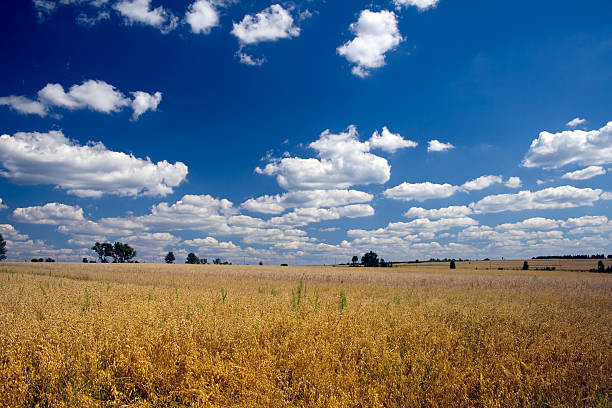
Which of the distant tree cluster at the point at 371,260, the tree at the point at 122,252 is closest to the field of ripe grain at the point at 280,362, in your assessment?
the distant tree cluster at the point at 371,260

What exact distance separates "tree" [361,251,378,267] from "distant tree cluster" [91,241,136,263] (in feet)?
316

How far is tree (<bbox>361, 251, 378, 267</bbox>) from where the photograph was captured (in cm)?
9931

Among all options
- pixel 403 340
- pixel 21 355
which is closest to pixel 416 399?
pixel 403 340

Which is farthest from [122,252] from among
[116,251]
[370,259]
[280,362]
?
[280,362]

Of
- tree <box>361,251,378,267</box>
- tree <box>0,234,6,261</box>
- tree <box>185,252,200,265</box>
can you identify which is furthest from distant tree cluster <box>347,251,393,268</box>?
tree <box>0,234,6,261</box>

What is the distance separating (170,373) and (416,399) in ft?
10.4

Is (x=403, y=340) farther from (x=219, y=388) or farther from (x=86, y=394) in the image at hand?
(x=86, y=394)

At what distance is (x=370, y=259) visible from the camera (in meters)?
101

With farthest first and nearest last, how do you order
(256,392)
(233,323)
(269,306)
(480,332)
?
1. (269,306)
2. (480,332)
3. (233,323)
4. (256,392)

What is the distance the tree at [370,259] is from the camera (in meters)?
99.3

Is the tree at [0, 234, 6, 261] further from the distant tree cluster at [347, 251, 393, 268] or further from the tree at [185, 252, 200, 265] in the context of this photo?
the distant tree cluster at [347, 251, 393, 268]

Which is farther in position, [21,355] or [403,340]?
[403,340]

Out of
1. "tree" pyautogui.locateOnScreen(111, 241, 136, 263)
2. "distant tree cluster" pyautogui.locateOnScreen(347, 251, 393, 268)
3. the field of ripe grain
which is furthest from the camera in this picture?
"tree" pyautogui.locateOnScreen(111, 241, 136, 263)

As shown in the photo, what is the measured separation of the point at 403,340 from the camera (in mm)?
5504
